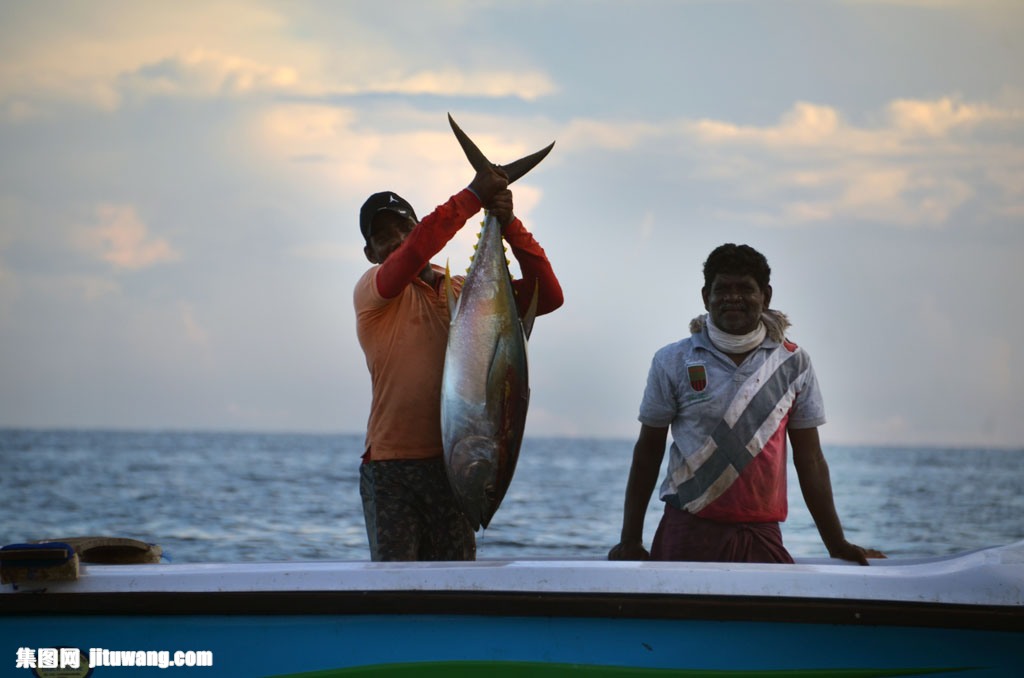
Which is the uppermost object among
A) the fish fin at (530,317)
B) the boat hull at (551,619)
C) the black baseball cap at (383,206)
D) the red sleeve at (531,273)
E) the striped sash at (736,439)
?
the black baseball cap at (383,206)

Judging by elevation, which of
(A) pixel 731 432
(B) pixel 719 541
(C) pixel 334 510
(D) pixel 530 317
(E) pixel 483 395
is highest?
(D) pixel 530 317

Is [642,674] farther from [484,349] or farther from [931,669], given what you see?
[484,349]

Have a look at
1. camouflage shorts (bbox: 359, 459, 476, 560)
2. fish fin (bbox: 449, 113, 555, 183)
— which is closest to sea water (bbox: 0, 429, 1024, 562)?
camouflage shorts (bbox: 359, 459, 476, 560)

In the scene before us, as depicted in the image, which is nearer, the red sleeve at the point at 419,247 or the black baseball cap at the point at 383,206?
the red sleeve at the point at 419,247

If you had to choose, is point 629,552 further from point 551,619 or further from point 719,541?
point 551,619

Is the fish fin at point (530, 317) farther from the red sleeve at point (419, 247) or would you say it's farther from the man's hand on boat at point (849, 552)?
the man's hand on boat at point (849, 552)

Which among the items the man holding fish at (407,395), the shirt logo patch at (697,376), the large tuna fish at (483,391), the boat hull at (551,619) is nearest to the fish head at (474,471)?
the large tuna fish at (483,391)

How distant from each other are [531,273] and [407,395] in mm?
690

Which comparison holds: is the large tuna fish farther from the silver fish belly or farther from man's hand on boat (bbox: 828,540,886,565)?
man's hand on boat (bbox: 828,540,886,565)

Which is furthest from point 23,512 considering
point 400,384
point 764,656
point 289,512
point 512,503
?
point 764,656

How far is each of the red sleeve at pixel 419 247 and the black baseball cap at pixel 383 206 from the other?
0.27 meters

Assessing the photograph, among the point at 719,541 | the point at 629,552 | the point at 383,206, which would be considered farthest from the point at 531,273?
the point at 719,541

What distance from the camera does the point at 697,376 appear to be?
4.01 metres

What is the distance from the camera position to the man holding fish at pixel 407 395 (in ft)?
13.1
